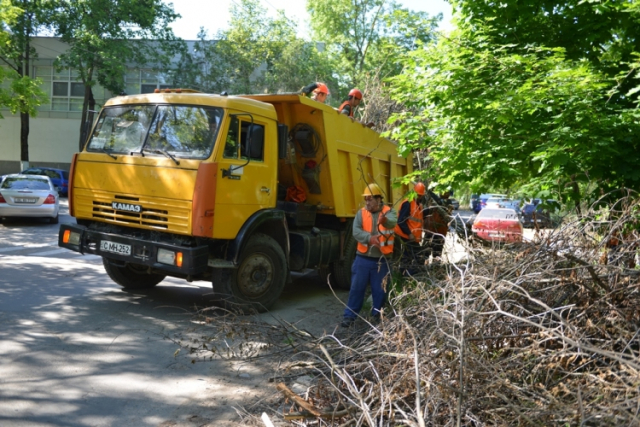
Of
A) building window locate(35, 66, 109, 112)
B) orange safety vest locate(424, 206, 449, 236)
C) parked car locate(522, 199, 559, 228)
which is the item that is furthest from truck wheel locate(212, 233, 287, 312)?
building window locate(35, 66, 109, 112)

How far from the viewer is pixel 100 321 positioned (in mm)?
7090

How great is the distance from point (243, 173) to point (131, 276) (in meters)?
2.54

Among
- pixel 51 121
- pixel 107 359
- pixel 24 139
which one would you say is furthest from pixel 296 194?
pixel 51 121

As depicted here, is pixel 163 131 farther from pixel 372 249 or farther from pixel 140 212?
pixel 372 249

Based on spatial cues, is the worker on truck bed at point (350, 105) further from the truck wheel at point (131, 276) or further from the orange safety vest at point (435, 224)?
the truck wheel at point (131, 276)

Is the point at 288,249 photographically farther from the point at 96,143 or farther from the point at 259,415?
the point at 259,415

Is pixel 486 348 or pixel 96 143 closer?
pixel 486 348

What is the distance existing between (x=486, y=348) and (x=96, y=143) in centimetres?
602

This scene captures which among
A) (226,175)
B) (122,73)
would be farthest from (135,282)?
(122,73)

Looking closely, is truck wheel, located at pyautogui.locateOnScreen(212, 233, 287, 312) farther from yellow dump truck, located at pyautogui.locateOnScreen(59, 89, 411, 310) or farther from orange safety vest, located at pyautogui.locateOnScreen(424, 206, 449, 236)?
orange safety vest, located at pyautogui.locateOnScreen(424, 206, 449, 236)

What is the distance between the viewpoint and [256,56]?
32938 millimetres

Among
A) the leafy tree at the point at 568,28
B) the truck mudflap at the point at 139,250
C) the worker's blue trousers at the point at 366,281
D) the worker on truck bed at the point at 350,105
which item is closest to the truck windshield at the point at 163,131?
the truck mudflap at the point at 139,250

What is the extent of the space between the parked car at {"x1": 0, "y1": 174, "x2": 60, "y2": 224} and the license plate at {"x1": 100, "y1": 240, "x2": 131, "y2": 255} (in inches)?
450

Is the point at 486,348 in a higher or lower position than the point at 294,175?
lower
